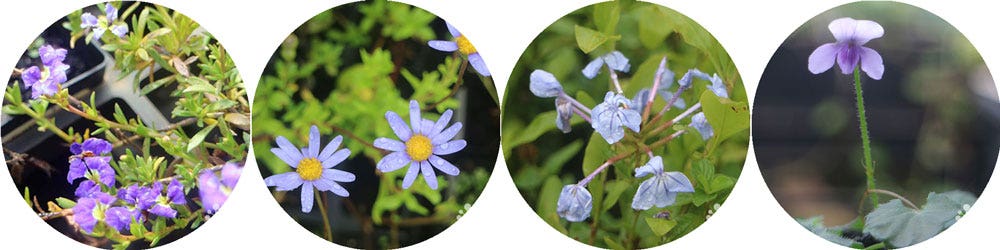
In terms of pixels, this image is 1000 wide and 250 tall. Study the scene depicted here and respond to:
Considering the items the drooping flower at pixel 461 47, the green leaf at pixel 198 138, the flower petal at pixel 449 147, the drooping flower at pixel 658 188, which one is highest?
the drooping flower at pixel 461 47

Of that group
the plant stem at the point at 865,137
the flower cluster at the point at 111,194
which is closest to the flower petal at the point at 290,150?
the flower cluster at the point at 111,194

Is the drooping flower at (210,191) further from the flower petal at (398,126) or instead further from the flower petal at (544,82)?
the flower petal at (544,82)

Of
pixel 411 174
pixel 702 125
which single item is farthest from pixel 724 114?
pixel 411 174

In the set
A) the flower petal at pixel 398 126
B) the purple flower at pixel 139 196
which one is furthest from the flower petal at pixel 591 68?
the purple flower at pixel 139 196

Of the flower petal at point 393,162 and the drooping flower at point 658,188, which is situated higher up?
the flower petal at point 393,162

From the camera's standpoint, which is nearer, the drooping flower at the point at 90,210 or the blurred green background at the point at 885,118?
the blurred green background at the point at 885,118

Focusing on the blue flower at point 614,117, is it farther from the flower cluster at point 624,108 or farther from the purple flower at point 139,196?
the purple flower at point 139,196

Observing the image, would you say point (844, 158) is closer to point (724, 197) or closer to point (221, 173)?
point (724, 197)
